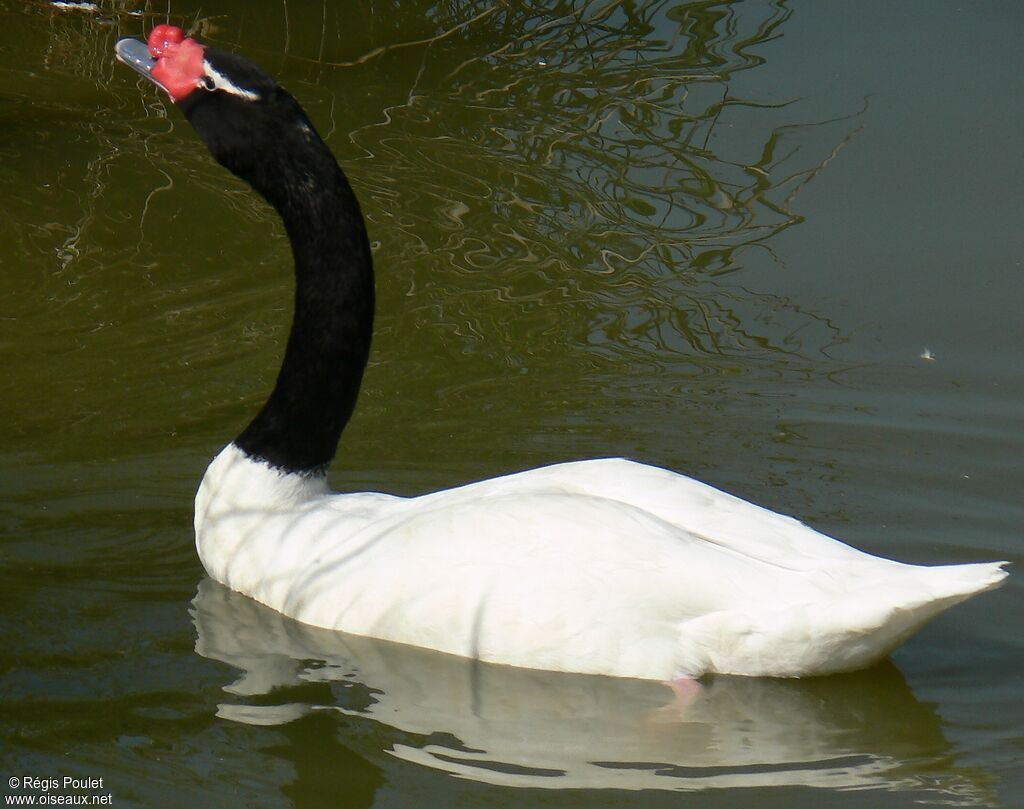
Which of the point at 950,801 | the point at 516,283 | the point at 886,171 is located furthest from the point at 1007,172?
the point at 950,801

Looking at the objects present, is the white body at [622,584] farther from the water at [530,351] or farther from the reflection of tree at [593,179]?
the reflection of tree at [593,179]

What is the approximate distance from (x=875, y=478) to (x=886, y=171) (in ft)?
11.6

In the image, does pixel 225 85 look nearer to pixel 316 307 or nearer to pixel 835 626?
pixel 316 307

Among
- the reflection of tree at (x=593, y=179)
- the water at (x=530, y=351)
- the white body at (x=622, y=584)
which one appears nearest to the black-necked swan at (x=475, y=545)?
the white body at (x=622, y=584)

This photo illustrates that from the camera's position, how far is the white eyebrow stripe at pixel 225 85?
5.18m

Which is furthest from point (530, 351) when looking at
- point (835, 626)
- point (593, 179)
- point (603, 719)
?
point (835, 626)

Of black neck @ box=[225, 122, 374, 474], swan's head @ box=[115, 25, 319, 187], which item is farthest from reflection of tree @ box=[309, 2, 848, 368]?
swan's head @ box=[115, 25, 319, 187]

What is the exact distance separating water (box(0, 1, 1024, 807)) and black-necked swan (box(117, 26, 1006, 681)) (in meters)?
0.14

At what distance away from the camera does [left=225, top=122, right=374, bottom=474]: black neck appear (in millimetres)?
5258

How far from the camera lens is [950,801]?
428cm

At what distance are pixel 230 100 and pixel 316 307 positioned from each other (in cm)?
72

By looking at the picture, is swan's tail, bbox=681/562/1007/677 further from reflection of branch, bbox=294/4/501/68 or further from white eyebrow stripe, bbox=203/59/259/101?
reflection of branch, bbox=294/4/501/68

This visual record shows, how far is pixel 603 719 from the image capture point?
15.2 feet

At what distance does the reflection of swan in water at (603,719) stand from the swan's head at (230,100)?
5.14 ft
